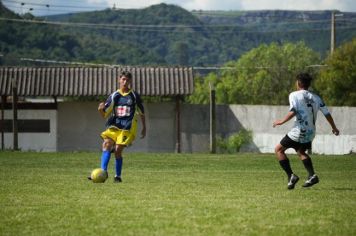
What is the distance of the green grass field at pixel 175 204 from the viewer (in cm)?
934

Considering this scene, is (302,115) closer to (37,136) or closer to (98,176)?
(98,176)

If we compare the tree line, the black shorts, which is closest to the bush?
the tree line

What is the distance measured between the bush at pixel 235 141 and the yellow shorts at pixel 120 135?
19.2 meters

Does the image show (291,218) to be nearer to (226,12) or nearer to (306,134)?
(306,134)

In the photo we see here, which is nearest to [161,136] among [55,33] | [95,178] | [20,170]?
[20,170]

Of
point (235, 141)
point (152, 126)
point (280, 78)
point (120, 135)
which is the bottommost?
point (280, 78)

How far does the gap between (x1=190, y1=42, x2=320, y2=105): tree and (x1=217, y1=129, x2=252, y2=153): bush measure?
22041 millimetres

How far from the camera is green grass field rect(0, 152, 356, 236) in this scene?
9.34 m

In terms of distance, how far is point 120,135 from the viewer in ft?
51.9

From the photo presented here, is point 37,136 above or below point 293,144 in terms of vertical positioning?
below

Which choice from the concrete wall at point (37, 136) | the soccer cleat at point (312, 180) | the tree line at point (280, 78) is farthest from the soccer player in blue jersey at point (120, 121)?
the concrete wall at point (37, 136)

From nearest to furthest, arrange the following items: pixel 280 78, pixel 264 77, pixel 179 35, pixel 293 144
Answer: pixel 293 144 → pixel 280 78 → pixel 264 77 → pixel 179 35

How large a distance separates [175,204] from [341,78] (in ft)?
118

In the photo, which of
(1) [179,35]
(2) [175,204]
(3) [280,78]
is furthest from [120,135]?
(1) [179,35]
